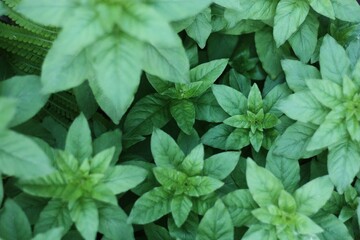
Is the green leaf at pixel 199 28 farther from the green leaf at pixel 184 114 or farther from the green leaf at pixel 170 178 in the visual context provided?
the green leaf at pixel 170 178

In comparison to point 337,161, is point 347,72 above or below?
above

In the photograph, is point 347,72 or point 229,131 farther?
point 229,131

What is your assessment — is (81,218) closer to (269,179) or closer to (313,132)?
(269,179)

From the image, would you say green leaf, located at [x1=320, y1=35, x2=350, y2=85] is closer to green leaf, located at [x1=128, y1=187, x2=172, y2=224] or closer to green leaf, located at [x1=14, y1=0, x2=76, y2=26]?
green leaf, located at [x1=128, y1=187, x2=172, y2=224]

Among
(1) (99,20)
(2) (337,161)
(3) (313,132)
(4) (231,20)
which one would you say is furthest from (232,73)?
(1) (99,20)

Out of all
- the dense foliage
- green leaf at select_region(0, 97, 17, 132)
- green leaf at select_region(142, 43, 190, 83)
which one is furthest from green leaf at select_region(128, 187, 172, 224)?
green leaf at select_region(0, 97, 17, 132)

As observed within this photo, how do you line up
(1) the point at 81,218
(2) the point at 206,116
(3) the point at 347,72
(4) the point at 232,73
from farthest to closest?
1. (4) the point at 232,73
2. (2) the point at 206,116
3. (3) the point at 347,72
4. (1) the point at 81,218
